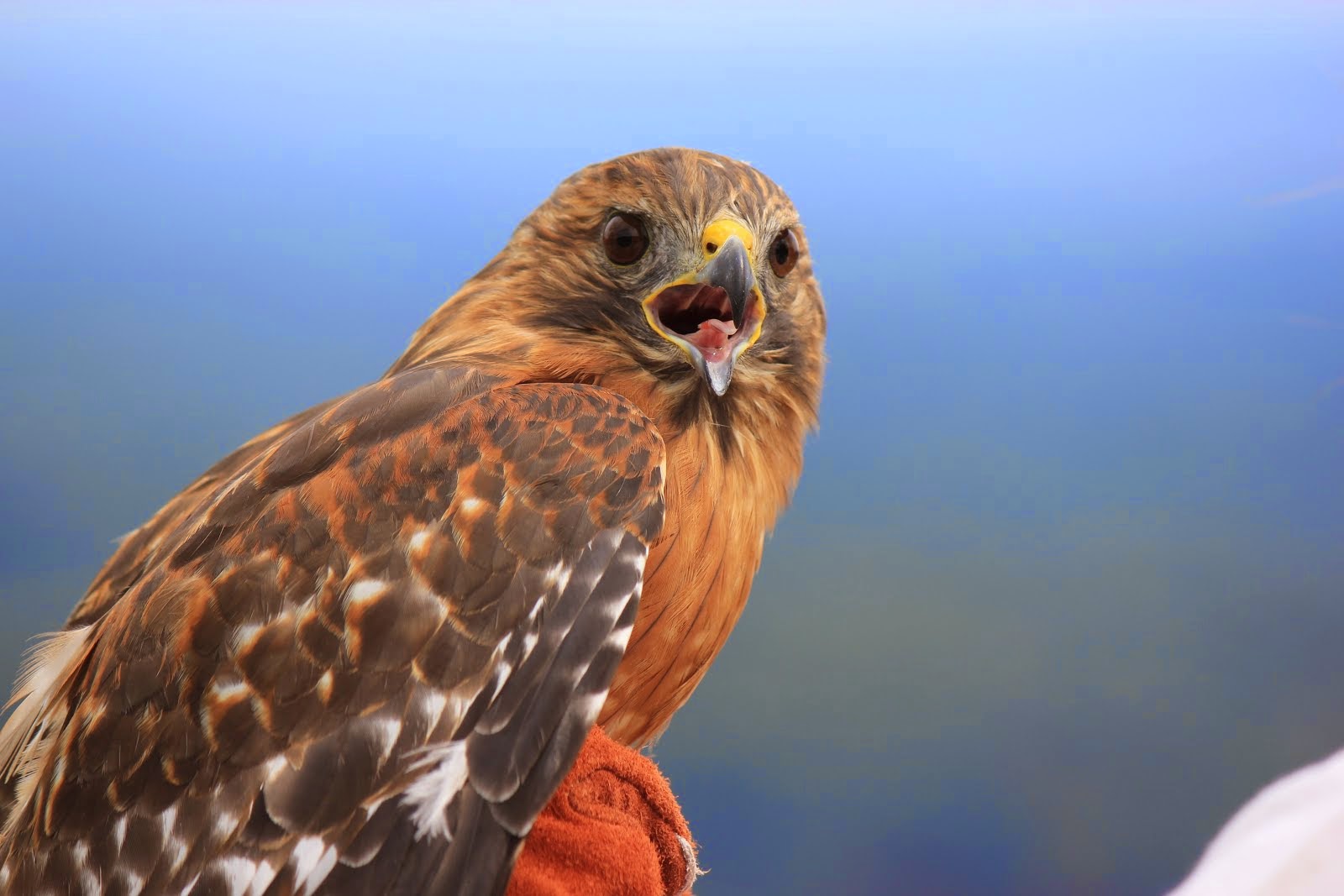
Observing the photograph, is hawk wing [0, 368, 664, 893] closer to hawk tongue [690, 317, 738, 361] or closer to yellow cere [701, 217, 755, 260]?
hawk tongue [690, 317, 738, 361]

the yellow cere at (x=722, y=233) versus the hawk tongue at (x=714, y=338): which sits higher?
the yellow cere at (x=722, y=233)

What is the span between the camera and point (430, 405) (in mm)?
1312

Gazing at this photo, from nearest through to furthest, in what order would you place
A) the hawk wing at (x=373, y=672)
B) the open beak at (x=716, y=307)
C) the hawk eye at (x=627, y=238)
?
1. the hawk wing at (x=373, y=672)
2. the open beak at (x=716, y=307)
3. the hawk eye at (x=627, y=238)

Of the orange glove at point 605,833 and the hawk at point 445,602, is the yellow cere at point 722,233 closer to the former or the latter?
the hawk at point 445,602

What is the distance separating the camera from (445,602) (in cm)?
116

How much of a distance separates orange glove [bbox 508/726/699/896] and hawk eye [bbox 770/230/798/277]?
67cm

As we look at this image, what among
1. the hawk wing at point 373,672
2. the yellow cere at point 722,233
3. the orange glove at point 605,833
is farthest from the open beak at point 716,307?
the orange glove at point 605,833

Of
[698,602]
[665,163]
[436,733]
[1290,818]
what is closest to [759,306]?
[665,163]

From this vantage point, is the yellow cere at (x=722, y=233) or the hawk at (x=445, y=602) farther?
the yellow cere at (x=722, y=233)

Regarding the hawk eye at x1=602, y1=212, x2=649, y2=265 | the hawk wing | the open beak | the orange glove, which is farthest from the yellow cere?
the orange glove

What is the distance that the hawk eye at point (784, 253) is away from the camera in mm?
1465

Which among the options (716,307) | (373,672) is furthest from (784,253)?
(373,672)

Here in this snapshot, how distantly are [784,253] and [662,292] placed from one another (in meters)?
0.20

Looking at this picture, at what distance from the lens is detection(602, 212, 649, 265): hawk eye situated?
4.63 feet
